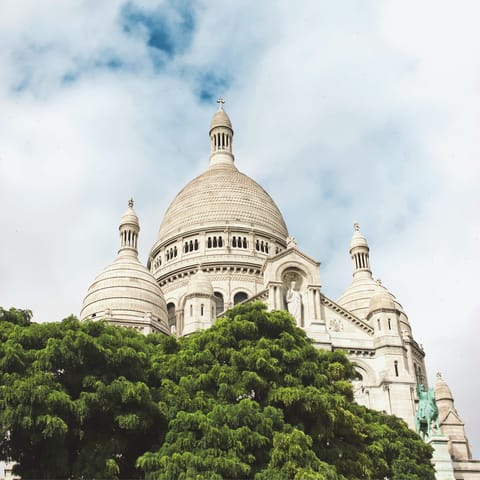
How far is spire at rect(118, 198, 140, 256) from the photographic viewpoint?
165 ft

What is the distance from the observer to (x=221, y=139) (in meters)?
68.8

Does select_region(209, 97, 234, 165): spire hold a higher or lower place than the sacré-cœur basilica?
higher

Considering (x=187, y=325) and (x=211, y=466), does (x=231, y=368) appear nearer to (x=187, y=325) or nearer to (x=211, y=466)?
(x=211, y=466)

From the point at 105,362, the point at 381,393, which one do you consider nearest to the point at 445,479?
the point at 381,393

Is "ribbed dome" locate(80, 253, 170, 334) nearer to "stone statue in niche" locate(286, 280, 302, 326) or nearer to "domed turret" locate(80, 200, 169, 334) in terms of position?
"domed turret" locate(80, 200, 169, 334)

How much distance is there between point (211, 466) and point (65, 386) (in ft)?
16.3

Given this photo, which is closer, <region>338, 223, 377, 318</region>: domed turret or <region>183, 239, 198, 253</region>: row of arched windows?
<region>338, 223, 377, 318</region>: domed turret

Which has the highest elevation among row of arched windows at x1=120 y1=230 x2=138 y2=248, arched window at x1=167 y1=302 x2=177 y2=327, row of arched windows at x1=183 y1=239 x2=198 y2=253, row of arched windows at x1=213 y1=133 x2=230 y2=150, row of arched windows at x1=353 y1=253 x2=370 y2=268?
row of arched windows at x1=213 y1=133 x2=230 y2=150

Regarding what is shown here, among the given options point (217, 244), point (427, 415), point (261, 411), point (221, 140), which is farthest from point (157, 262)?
point (261, 411)

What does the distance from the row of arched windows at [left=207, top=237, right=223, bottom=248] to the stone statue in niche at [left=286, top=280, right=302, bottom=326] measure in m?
16.7

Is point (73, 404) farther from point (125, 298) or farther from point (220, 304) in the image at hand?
point (220, 304)

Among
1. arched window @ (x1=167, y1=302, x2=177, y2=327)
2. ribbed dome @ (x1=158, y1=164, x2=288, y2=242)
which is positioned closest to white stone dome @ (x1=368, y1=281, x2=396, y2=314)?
arched window @ (x1=167, y1=302, x2=177, y2=327)

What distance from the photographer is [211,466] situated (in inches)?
816

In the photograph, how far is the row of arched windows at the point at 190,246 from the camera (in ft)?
190
